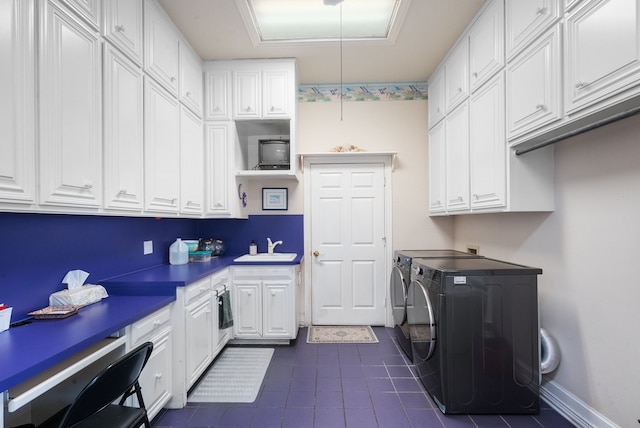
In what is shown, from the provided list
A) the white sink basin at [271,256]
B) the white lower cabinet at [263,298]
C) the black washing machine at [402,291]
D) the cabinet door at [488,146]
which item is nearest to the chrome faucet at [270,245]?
the white sink basin at [271,256]

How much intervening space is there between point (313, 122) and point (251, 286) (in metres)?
1.99

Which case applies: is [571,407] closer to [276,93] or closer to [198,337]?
[198,337]

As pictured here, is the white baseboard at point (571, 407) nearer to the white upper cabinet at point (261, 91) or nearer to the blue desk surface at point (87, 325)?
the blue desk surface at point (87, 325)

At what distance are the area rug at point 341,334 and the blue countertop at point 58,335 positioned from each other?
1788 millimetres

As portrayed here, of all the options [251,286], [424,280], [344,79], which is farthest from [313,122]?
[424,280]

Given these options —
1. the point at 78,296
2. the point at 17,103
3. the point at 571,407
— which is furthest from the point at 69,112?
the point at 571,407

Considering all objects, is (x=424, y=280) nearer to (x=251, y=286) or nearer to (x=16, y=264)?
(x=251, y=286)

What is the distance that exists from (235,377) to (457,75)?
10.5ft

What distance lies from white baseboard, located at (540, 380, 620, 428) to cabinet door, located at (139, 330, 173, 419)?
252 cm

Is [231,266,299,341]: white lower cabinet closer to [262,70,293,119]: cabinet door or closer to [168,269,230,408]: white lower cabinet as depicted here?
[168,269,230,408]: white lower cabinet

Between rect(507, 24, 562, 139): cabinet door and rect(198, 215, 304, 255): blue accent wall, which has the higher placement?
rect(507, 24, 562, 139): cabinet door

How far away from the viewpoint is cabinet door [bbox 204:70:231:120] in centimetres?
274

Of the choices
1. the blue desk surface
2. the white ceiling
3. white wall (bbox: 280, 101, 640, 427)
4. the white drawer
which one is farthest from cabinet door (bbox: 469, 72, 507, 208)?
the white drawer

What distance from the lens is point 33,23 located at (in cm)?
114
